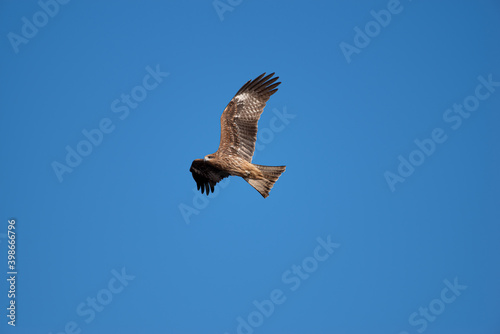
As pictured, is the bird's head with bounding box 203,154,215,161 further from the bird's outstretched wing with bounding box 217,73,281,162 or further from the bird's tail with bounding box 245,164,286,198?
the bird's tail with bounding box 245,164,286,198

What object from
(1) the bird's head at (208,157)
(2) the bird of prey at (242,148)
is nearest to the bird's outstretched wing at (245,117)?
(2) the bird of prey at (242,148)

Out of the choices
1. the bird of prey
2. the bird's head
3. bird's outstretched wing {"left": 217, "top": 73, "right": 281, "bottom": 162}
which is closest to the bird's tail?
the bird of prey

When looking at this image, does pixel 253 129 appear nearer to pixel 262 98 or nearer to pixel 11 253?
pixel 262 98

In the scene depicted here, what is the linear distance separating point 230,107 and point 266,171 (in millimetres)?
2020

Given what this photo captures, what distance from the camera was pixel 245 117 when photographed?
426 inches

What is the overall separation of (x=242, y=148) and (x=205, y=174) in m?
1.10

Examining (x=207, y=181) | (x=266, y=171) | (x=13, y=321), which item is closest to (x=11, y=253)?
(x=13, y=321)

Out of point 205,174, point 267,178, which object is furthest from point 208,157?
point 267,178

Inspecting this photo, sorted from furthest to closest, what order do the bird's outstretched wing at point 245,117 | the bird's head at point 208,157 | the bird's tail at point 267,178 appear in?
1. the bird's outstretched wing at point 245,117
2. the bird's tail at point 267,178
3. the bird's head at point 208,157

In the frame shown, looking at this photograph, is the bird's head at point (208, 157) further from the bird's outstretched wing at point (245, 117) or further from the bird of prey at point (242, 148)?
the bird's outstretched wing at point (245, 117)

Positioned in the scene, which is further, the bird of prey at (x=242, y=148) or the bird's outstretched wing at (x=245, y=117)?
the bird's outstretched wing at (x=245, y=117)

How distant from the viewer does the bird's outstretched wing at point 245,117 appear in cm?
1052

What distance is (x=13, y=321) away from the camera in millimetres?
10289

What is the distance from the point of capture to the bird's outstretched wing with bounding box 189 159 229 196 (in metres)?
10.1
